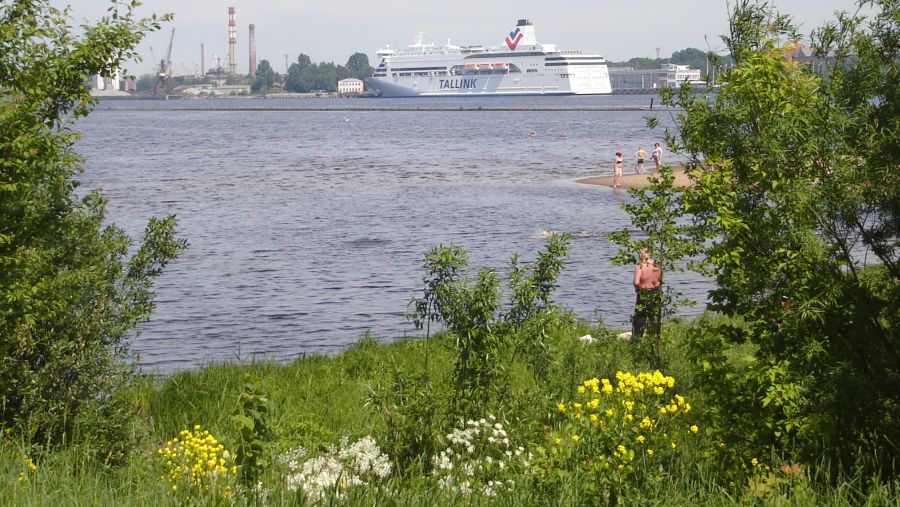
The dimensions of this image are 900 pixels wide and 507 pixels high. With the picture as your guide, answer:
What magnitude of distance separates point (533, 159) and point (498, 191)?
18262mm

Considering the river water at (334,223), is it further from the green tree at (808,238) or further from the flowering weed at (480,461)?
the green tree at (808,238)

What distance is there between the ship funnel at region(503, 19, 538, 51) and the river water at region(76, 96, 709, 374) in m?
94.2

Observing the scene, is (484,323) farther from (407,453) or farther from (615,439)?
(615,439)

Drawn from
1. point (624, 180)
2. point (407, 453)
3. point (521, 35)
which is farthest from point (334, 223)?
point (521, 35)

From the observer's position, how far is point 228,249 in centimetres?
2758

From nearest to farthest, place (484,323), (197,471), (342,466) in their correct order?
(197,471) → (342,466) → (484,323)

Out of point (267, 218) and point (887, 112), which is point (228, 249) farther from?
point (887, 112)

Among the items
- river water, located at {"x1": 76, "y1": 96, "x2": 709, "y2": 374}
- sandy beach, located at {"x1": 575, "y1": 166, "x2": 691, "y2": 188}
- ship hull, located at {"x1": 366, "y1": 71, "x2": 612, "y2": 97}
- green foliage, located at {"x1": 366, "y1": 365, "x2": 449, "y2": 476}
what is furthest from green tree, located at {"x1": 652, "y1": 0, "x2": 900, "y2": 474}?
ship hull, located at {"x1": 366, "y1": 71, "x2": 612, "y2": 97}

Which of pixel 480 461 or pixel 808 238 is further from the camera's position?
pixel 480 461

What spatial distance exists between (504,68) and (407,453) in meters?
169

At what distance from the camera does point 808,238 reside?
635 centimetres

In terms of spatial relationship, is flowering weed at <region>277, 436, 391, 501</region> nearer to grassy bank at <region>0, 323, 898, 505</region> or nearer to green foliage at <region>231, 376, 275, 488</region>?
grassy bank at <region>0, 323, 898, 505</region>

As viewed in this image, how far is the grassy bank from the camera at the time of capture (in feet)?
17.2

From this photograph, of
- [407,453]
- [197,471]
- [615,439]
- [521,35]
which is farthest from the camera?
[521,35]
